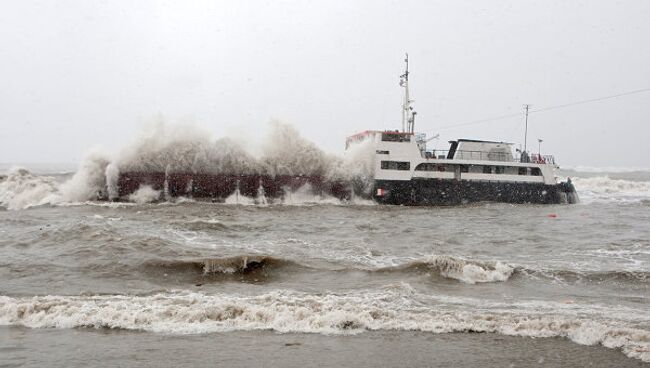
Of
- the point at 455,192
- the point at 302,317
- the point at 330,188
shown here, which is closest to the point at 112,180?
the point at 330,188

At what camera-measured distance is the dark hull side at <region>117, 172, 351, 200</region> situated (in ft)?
90.4

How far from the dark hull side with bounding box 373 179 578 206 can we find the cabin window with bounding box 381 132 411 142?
261 centimetres

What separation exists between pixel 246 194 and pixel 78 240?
14492mm

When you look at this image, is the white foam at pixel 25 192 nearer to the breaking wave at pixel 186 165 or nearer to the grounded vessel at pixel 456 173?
the breaking wave at pixel 186 165

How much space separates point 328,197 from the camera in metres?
29.2

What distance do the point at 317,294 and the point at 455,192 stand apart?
21.8 m

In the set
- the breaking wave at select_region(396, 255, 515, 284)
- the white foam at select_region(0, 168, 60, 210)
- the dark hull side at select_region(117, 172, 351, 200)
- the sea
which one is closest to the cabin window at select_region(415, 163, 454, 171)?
the dark hull side at select_region(117, 172, 351, 200)

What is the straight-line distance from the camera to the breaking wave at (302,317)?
7344 millimetres

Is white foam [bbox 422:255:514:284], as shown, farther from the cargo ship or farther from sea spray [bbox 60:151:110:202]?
sea spray [bbox 60:151:110:202]

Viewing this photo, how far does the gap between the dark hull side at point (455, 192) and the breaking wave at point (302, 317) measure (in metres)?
20.4

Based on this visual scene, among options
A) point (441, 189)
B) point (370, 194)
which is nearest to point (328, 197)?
point (370, 194)

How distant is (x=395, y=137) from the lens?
3006cm

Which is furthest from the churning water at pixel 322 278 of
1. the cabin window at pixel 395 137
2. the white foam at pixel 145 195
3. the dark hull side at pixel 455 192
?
the cabin window at pixel 395 137

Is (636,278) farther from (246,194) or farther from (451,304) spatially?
(246,194)
